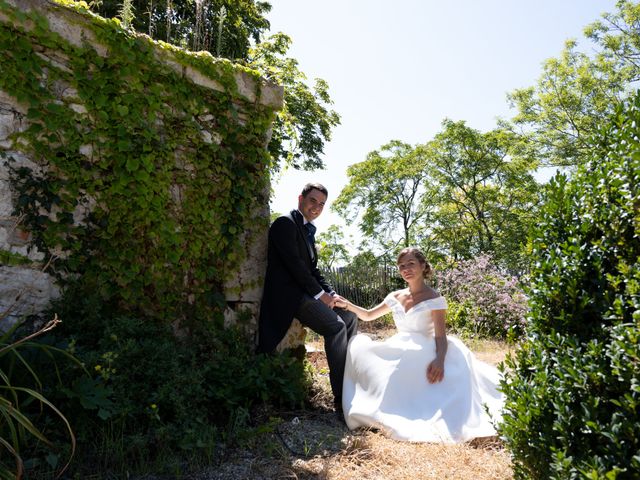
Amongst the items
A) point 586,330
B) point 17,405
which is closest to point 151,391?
point 17,405

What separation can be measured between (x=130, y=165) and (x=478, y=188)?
19.0 m

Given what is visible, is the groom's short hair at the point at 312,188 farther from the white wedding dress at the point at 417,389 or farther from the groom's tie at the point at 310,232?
the white wedding dress at the point at 417,389

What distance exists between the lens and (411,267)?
165 inches

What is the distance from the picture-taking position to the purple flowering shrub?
28.3 ft

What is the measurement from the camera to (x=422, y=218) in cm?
2223

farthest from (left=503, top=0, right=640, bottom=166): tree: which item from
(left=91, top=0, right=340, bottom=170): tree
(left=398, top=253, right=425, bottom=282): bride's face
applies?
(left=398, top=253, right=425, bottom=282): bride's face

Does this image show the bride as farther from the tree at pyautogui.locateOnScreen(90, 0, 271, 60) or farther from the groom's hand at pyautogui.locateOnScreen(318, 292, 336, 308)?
the tree at pyautogui.locateOnScreen(90, 0, 271, 60)

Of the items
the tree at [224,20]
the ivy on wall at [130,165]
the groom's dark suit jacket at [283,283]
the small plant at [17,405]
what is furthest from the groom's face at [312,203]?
the tree at [224,20]

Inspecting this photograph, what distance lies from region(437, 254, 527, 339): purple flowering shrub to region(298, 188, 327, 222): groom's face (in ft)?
17.0

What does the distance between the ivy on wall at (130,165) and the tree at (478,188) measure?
55.9 ft

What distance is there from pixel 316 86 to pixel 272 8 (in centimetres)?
265

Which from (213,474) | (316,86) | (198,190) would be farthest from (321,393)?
(316,86)

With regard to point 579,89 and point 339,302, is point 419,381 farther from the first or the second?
point 579,89

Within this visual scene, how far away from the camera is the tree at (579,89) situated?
17250 mm
